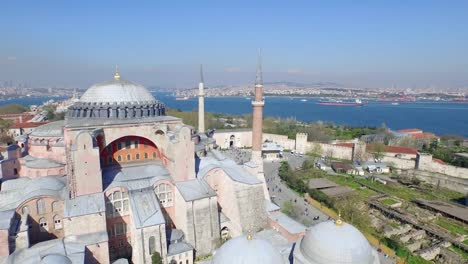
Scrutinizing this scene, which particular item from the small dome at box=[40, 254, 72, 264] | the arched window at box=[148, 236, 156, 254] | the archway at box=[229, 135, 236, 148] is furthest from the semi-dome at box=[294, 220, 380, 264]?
the archway at box=[229, 135, 236, 148]

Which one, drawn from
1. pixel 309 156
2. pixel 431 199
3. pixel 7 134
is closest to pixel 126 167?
pixel 431 199

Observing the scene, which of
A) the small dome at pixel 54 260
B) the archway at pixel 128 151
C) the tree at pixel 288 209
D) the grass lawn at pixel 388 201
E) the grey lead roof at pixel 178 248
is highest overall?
the archway at pixel 128 151

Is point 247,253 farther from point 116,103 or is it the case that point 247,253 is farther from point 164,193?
point 116,103

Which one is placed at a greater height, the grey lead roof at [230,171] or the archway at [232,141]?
the grey lead roof at [230,171]

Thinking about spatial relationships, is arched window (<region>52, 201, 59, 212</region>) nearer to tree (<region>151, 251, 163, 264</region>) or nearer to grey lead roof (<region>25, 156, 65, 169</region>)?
grey lead roof (<region>25, 156, 65, 169</region>)

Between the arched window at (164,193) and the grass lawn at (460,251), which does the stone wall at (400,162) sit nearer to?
the grass lawn at (460,251)

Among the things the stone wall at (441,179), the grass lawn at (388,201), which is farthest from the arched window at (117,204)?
the stone wall at (441,179)

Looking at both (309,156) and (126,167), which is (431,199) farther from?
(126,167)
